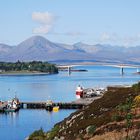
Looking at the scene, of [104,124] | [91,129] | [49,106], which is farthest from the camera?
[49,106]

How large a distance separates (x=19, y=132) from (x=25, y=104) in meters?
31.5

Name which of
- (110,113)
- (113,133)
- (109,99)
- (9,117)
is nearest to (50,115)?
(9,117)

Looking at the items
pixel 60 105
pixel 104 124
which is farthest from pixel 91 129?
pixel 60 105

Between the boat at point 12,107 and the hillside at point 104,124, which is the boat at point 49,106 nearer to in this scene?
the boat at point 12,107

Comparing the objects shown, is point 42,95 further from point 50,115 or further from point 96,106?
point 96,106

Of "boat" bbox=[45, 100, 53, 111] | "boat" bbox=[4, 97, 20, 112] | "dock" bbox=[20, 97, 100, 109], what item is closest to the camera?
"boat" bbox=[4, 97, 20, 112]

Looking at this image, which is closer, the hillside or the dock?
the hillside

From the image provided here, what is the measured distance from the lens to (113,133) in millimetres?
27750

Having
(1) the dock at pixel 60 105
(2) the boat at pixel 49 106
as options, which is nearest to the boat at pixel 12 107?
(1) the dock at pixel 60 105

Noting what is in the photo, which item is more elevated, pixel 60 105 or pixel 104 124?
pixel 104 124

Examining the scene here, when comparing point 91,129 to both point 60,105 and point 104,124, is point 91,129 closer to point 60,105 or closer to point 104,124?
point 104,124

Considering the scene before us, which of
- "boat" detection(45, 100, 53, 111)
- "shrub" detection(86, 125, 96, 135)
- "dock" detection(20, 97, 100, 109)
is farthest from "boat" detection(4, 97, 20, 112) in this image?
"shrub" detection(86, 125, 96, 135)

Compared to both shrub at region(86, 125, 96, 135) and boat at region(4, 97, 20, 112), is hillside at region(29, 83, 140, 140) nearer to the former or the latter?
shrub at region(86, 125, 96, 135)

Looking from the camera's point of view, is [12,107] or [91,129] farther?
[12,107]
